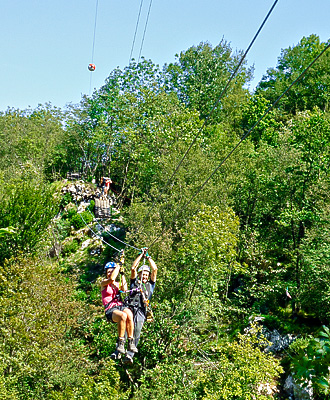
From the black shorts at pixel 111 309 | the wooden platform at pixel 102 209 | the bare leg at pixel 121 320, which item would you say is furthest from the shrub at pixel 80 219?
the bare leg at pixel 121 320

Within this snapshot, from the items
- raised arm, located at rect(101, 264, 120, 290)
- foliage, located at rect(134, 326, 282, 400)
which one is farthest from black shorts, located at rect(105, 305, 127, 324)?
foliage, located at rect(134, 326, 282, 400)

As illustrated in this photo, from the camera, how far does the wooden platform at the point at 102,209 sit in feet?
88.2

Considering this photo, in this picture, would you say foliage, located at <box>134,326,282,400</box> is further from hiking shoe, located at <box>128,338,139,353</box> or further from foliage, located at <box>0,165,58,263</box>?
foliage, located at <box>0,165,58,263</box>

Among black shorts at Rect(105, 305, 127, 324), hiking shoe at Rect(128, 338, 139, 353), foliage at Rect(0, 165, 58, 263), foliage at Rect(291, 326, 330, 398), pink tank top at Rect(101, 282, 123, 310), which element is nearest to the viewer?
foliage at Rect(291, 326, 330, 398)

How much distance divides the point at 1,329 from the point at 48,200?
1027 centimetres

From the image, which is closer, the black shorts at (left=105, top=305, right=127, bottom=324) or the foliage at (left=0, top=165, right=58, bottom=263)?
the black shorts at (left=105, top=305, right=127, bottom=324)

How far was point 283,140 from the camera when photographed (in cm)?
2052

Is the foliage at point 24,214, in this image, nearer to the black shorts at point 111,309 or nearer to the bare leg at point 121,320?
the black shorts at point 111,309

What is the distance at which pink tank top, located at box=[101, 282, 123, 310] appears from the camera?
9031 millimetres

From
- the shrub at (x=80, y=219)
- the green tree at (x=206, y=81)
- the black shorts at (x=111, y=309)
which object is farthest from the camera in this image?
the green tree at (x=206, y=81)

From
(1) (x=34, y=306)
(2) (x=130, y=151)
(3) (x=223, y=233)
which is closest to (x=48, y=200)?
(2) (x=130, y=151)

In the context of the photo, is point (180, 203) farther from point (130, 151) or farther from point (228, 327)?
point (130, 151)

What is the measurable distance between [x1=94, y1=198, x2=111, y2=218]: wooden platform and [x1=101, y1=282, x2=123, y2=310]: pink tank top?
1780cm

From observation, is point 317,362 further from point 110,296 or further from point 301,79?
point 301,79
